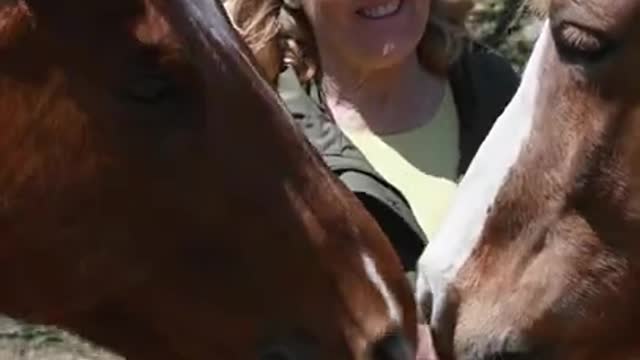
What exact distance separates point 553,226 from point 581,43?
10.5 inches

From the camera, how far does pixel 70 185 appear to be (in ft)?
7.94

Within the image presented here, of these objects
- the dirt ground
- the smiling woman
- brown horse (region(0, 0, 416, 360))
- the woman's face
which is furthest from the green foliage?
brown horse (region(0, 0, 416, 360))

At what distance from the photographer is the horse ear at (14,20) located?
2.41 meters

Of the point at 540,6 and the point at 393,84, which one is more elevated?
the point at 540,6

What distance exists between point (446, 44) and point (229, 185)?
0.88 metres

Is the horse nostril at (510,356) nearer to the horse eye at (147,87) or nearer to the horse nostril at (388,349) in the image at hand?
the horse nostril at (388,349)

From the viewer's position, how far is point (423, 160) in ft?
10.1

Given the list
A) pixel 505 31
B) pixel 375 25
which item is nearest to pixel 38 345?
pixel 505 31

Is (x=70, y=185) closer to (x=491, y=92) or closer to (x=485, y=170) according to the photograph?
(x=485, y=170)

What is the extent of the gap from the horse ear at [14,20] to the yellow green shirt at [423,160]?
0.82 m

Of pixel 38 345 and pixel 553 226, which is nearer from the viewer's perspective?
pixel 553 226

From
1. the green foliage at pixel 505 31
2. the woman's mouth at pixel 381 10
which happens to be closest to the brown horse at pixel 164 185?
the woman's mouth at pixel 381 10

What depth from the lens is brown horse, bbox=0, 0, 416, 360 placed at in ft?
7.84

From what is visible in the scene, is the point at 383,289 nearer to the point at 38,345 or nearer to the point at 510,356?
the point at 510,356
